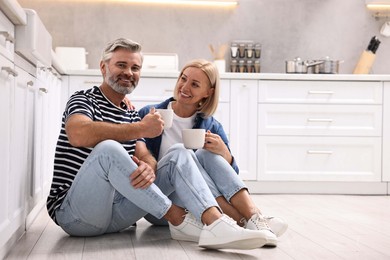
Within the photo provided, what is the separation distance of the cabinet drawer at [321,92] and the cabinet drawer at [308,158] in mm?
279

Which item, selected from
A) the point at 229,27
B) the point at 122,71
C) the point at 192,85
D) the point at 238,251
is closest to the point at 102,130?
the point at 122,71

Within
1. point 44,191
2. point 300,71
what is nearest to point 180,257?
point 44,191

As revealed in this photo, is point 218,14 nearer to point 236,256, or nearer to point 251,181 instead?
point 251,181

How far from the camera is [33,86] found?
2779mm

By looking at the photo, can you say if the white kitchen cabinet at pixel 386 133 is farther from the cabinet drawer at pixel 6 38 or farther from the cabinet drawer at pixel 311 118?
the cabinet drawer at pixel 6 38

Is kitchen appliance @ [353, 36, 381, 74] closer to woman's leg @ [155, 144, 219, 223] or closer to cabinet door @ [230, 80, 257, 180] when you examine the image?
cabinet door @ [230, 80, 257, 180]

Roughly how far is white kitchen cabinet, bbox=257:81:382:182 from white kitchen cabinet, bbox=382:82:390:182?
0.04m

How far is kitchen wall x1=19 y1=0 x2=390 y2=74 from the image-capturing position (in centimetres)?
529

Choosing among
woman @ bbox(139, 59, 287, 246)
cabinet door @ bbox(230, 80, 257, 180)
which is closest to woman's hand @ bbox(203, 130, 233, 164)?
woman @ bbox(139, 59, 287, 246)

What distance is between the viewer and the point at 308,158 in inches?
193

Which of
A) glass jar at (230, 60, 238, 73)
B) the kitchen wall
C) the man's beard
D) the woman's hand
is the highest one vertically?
the kitchen wall

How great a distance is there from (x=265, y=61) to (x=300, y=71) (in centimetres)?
46

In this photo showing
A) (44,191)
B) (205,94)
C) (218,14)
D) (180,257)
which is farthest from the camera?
(218,14)

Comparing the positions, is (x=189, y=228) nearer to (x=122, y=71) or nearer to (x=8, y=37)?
(x=122, y=71)
